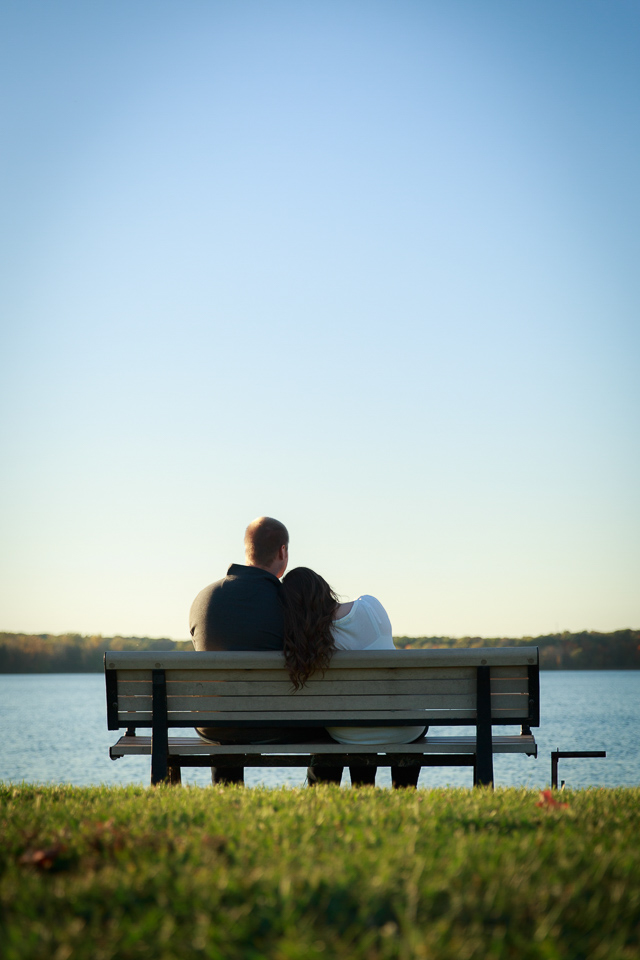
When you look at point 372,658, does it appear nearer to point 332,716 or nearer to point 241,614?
point 332,716

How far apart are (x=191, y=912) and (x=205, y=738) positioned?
110 inches

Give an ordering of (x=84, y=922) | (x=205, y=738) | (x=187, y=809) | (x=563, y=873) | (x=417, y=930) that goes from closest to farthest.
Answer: (x=417, y=930) → (x=84, y=922) → (x=563, y=873) → (x=187, y=809) → (x=205, y=738)

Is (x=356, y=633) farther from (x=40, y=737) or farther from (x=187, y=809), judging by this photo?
(x=40, y=737)

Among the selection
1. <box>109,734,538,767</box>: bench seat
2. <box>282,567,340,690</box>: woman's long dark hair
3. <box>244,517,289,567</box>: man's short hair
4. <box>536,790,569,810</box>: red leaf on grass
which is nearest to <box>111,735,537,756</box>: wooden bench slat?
<box>109,734,538,767</box>: bench seat

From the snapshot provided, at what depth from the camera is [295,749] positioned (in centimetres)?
450

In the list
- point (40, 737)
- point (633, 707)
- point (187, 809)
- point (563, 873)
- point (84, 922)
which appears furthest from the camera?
point (633, 707)

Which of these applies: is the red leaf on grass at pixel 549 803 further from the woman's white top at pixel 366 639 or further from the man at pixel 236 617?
the man at pixel 236 617

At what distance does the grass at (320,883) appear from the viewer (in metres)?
1.80

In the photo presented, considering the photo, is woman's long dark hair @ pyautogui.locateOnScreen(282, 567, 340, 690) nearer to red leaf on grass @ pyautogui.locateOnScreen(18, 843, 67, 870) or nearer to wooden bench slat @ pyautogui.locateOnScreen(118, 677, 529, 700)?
wooden bench slat @ pyautogui.locateOnScreen(118, 677, 529, 700)

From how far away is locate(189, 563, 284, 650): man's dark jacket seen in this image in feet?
15.5

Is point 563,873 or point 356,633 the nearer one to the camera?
point 563,873

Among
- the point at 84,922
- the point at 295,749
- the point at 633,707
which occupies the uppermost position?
the point at 84,922

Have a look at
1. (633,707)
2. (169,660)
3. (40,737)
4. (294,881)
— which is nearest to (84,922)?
(294,881)

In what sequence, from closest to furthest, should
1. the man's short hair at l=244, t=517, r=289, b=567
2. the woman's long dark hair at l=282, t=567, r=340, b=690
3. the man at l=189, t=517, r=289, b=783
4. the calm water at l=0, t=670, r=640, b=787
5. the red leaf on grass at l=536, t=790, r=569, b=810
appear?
the red leaf on grass at l=536, t=790, r=569, b=810, the woman's long dark hair at l=282, t=567, r=340, b=690, the man at l=189, t=517, r=289, b=783, the man's short hair at l=244, t=517, r=289, b=567, the calm water at l=0, t=670, r=640, b=787
